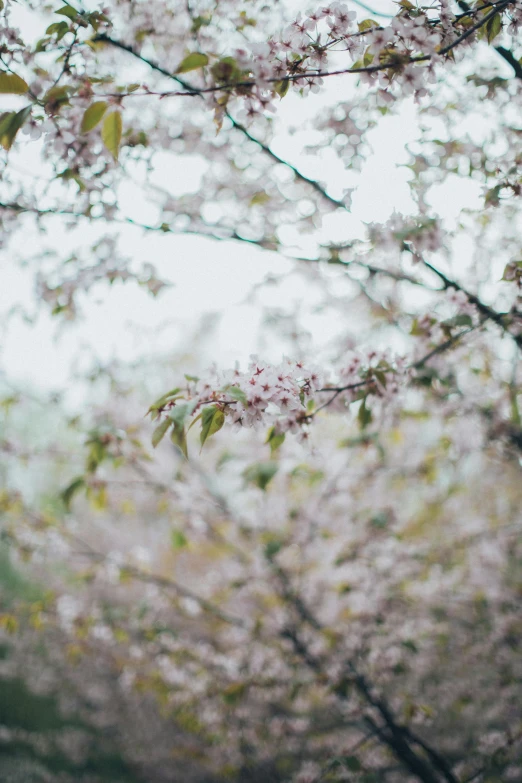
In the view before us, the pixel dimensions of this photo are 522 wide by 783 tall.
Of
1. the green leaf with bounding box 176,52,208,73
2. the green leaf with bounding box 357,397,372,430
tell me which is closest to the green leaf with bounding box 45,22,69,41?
the green leaf with bounding box 176,52,208,73

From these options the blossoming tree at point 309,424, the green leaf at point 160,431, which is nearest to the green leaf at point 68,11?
the blossoming tree at point 309,424

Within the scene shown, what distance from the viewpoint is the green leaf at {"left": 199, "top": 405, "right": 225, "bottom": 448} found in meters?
1.20

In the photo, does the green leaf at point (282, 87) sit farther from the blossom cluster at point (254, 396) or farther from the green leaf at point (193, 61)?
the blossom cluster at point (254, 396)

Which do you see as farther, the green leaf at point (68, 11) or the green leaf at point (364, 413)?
the green leaf at point (364, 413)

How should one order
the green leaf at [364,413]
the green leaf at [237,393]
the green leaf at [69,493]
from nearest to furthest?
the green leaf at [237,393]
the green leaf at [364,413]
the green leaf at [69,493]

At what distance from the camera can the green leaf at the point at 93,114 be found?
4.04 ft

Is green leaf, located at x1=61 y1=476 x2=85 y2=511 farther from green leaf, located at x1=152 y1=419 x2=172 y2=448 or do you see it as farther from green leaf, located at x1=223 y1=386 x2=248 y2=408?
green leaf, located at x1=223 y1=386 x2=248 y2=408

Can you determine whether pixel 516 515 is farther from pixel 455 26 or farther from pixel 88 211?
pixel 88 211

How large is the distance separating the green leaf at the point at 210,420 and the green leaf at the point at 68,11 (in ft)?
4.27

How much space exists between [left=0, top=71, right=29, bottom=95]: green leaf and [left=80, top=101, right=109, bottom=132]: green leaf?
18cm

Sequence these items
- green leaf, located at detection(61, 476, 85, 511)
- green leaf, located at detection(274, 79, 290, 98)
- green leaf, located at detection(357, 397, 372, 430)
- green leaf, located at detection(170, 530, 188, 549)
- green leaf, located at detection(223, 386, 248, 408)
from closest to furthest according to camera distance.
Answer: green leaf, located at detection(223, 386, 248, 408) → green leaf, located at detection(274, 79, 290, 98) → green leaf, located at detection(357, 397, 372, 430) → green leaf, located at detection(61, 476, 85, 511) → green leaf, located at detection(170, 530, 188, 549)

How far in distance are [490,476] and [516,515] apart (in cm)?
76

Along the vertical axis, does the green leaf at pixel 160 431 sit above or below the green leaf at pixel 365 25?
below

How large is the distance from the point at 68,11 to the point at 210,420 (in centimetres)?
136
